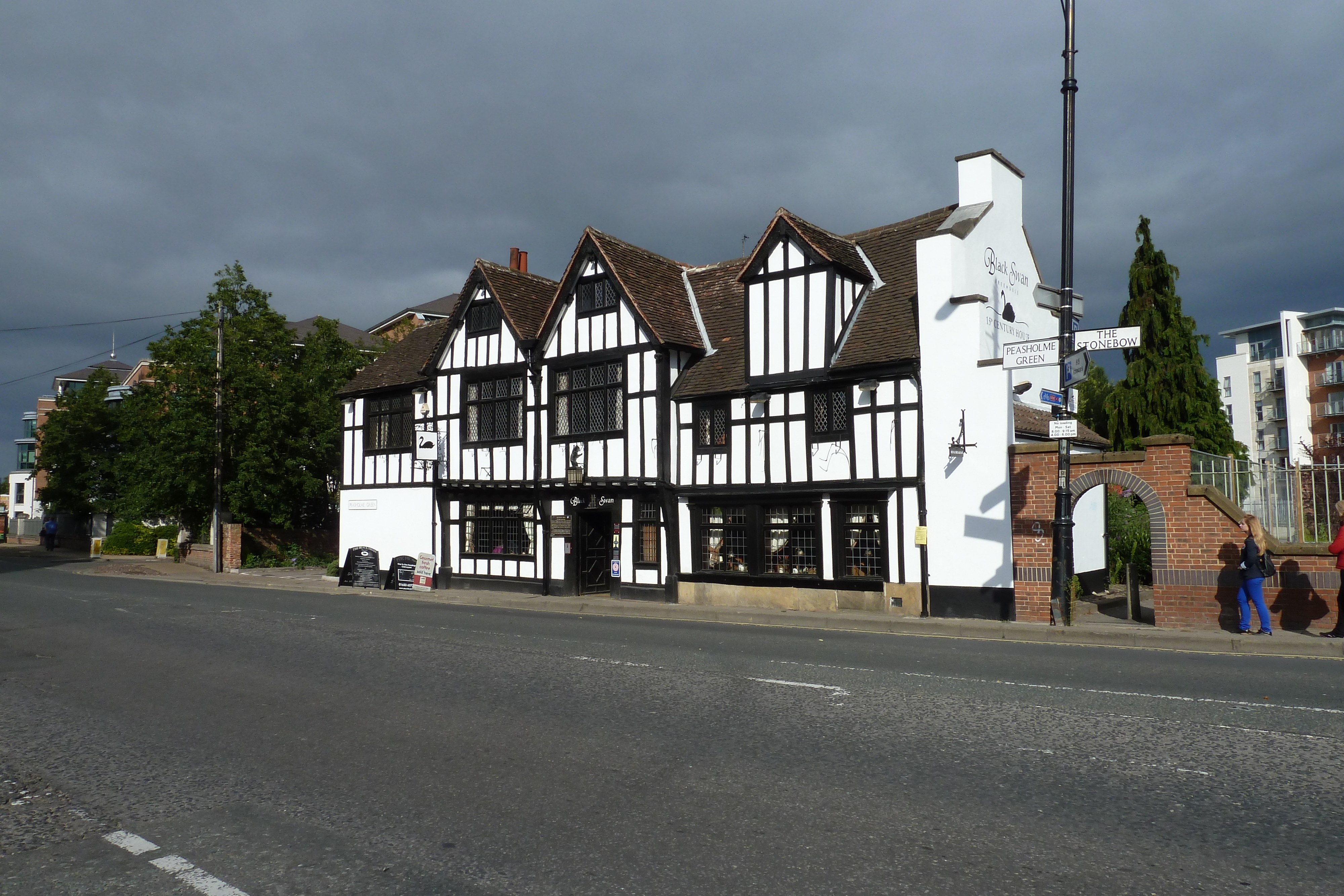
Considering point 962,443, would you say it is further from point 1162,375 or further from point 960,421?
point 1162,375

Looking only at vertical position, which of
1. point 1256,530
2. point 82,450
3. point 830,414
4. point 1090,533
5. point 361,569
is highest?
point 82,450

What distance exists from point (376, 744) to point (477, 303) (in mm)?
20069

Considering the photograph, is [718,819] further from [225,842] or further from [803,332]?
[803,332]

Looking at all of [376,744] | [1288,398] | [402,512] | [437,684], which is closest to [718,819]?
[376,744]

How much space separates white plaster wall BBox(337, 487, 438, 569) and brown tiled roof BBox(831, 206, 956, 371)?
13.3 metres

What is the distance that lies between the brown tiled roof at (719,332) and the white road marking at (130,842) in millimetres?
16391

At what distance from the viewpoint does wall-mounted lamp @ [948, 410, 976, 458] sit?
17469 millimetres

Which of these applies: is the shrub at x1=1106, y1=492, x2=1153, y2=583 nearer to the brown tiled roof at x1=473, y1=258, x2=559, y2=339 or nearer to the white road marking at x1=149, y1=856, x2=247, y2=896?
the brown tiled roof at x1=473, y1=258, x2=559, y2=339

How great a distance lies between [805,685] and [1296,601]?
30.1ft

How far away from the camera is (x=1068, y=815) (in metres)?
5.12

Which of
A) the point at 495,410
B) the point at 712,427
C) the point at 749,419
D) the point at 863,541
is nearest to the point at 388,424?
the point at 495,410

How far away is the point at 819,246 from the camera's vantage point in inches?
778

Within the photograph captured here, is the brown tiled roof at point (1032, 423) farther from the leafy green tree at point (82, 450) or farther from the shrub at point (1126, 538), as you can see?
the leafy green tree at point (82, 450)

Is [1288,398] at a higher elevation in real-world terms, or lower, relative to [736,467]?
higher
